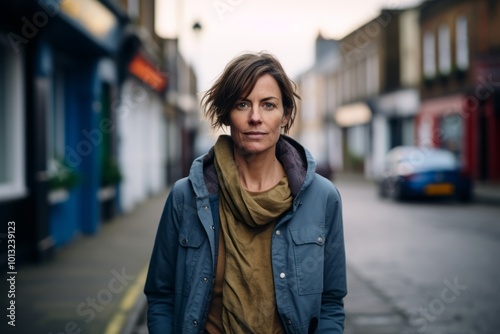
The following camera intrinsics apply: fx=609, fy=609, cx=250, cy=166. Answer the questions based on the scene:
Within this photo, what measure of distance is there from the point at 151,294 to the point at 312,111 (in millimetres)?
55712

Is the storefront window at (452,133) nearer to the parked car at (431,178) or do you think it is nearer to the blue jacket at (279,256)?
the parked car at (431,178)

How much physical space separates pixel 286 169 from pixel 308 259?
34 cm

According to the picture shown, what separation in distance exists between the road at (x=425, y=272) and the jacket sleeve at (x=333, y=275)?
3.04m

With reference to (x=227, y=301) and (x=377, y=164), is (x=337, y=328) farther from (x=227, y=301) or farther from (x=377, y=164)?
(x=377, y=164)

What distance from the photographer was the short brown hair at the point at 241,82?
210 centimetres

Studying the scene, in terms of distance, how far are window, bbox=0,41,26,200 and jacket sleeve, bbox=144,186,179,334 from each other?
6351 mm

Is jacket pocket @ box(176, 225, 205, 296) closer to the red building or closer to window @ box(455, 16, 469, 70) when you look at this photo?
the red building

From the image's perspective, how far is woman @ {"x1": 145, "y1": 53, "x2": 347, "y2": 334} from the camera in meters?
2.08

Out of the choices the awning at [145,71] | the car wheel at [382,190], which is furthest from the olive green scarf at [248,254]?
the car wheel at [382,190]

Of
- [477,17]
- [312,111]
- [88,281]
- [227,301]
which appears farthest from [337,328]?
[312,111]

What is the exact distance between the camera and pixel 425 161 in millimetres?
17328

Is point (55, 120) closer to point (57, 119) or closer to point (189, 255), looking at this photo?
point (57, 119)

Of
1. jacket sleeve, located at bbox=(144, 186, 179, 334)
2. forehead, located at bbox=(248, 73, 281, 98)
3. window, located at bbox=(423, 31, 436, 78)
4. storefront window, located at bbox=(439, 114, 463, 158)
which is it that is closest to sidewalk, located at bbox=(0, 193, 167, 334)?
jacket sleeve, located at bbox=(144, 186, 179, 334)

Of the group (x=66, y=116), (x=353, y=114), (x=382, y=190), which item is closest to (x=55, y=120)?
(x=66, y=116)
